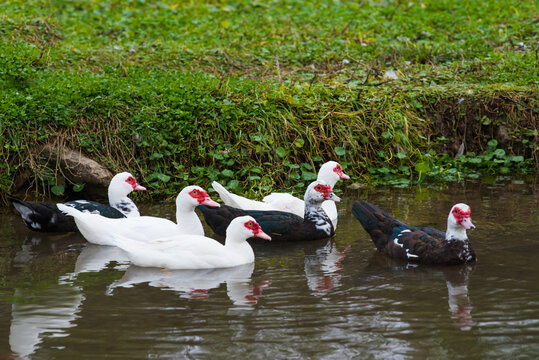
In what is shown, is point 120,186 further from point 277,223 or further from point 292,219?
point 292,219

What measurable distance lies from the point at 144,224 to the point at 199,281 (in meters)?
1.45

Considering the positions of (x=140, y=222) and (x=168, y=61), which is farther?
(x=168, y=61)

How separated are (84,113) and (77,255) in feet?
9.23

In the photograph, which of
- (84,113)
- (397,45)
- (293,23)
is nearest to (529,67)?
(397,45)

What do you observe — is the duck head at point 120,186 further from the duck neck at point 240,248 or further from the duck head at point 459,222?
the duck head at point 459,222

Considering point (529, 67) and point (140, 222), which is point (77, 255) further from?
point (529, 67)

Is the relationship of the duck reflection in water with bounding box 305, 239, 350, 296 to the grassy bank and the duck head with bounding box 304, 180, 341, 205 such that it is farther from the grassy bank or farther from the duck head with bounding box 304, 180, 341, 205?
the grassy bank

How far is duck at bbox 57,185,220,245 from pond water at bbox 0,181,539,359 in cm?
20

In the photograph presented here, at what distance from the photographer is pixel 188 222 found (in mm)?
8852

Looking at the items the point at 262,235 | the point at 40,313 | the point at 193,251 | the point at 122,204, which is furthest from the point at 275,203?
the point at 40,313

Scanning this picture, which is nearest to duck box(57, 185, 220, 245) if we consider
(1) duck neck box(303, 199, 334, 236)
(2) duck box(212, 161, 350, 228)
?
(2) duck box(212, 161, 350, 228)

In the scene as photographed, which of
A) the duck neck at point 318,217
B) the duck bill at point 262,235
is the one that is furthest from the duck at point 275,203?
the duck bill at point 262,235

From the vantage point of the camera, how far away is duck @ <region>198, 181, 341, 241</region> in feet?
29.5

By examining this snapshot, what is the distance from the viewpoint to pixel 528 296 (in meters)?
6.69
